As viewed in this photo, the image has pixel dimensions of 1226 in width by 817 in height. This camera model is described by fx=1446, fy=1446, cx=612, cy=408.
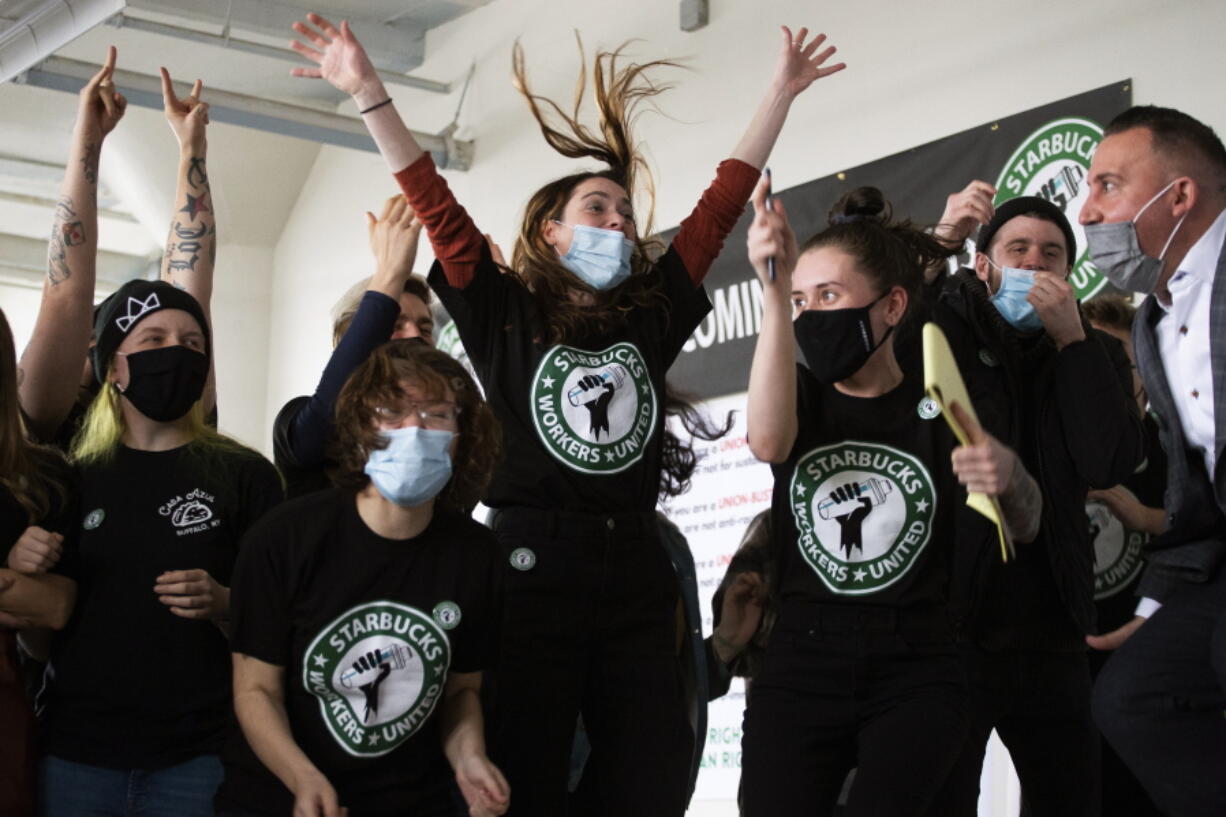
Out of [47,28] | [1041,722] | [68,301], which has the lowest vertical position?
[1041,722]

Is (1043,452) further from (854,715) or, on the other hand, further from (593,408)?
(593,408)

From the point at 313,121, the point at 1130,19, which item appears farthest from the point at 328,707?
the point at 313,121

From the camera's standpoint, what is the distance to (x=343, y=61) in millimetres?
3062

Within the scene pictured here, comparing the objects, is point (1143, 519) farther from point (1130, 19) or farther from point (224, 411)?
point (224, 411)

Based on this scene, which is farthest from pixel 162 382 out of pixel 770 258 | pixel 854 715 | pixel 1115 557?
pixel 1115 557

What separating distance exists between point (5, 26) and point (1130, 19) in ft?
17.7

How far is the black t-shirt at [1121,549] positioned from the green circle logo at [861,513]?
1.01 metres

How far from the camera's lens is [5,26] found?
24.0 ft

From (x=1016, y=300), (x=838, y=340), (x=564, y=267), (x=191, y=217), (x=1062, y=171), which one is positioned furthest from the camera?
(x=1062, y=171)

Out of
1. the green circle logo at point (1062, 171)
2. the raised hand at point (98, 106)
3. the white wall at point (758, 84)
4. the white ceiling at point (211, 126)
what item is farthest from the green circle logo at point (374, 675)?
the white ceiling at point (211, 126)

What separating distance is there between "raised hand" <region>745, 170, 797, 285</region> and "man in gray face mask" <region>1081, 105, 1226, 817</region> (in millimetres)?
618

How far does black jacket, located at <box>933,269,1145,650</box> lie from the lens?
309cm

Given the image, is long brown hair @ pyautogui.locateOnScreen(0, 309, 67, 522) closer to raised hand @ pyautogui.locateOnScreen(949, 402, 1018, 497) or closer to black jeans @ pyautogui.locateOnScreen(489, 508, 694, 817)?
black jeans @ pyautogui.locateOnScreen(489, 508, 694, 817)

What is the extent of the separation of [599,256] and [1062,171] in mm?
2758
